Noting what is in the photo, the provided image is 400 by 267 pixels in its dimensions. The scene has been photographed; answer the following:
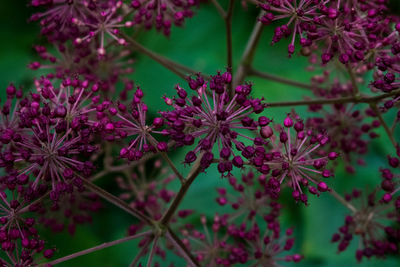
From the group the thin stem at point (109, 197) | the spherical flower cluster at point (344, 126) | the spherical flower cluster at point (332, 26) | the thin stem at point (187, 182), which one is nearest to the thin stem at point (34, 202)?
the thin stem at point (109, 197)

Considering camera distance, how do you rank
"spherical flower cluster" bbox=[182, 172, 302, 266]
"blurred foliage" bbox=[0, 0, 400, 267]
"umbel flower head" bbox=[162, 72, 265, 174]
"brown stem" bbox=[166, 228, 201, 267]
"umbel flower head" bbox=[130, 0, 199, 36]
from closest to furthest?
"umbel flower head" bbox=[162, 72, 265, 174]
"brown stem" bbox=[166, 228, 201, 267]
"umbel flower head" bbox=[130, 0, 199, 36]
"spherical flower cluster" bbox=[182, 172, 302, 266]
"blurred foliage" bbox=[0, 0, 400, 267]

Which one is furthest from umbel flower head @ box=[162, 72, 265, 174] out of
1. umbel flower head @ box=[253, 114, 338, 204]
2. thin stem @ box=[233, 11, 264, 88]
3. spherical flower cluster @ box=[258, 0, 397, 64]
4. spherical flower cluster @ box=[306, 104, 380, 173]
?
spherical flower cluster @ box=[306, 104, 380, 173]

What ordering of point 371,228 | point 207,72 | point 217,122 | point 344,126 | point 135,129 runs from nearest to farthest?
point 217,122 < point 135,129 < point 371,228 < point 344,126 < point 207,72

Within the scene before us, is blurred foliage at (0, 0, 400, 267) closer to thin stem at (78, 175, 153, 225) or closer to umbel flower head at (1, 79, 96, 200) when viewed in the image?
thin stem at (78, 175, 153, 225)

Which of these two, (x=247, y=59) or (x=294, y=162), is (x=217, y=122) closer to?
(x=294, y=162)

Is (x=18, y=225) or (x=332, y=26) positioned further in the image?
(x=332, y=26)

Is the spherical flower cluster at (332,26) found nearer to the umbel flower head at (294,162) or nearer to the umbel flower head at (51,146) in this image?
the umbel flower head at (294,162)

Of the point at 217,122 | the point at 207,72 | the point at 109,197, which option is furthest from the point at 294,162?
the point at 207,72

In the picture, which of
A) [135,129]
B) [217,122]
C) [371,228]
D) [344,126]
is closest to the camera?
[217,122]
